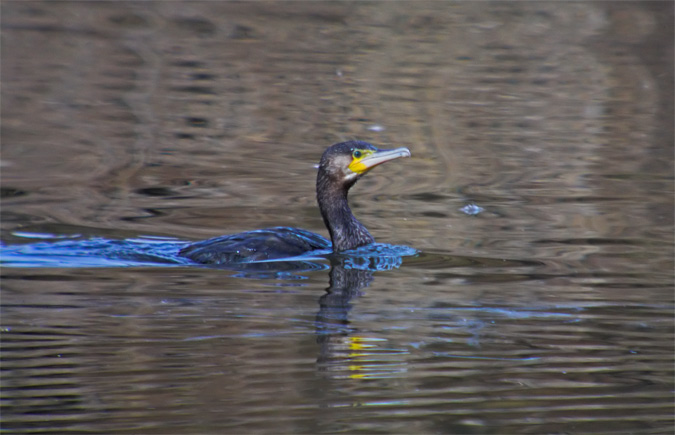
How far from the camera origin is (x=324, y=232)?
26.6 ft

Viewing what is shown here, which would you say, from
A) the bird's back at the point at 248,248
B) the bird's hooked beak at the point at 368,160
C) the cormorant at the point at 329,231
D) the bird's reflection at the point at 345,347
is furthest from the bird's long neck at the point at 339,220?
the bird's reflection at the point at 345,347

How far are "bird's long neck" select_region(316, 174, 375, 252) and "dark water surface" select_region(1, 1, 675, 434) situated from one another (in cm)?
32

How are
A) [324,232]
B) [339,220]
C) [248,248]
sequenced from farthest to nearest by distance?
[324,232] < [339,220] < [248,248]

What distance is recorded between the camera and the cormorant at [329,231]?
6.85 m

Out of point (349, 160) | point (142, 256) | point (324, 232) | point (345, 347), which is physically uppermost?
point (349, 160)

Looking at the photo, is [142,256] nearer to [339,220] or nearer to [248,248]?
[248,248]

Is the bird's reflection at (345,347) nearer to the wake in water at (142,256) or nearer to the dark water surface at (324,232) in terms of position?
the dark water surface at (324,232)

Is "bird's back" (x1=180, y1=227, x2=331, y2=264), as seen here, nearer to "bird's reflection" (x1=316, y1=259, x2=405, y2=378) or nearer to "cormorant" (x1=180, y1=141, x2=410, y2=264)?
"cormorant" (x1=180, y1=141, x2=410, y2=264)

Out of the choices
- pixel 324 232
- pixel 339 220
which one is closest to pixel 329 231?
pixel 339 220

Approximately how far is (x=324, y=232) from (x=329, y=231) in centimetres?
66

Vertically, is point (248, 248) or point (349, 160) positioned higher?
point (349, 160)

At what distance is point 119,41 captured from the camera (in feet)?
59.9

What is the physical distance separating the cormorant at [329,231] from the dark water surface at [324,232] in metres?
0.28

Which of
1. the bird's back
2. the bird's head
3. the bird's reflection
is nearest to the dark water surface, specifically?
the bird's reflection
